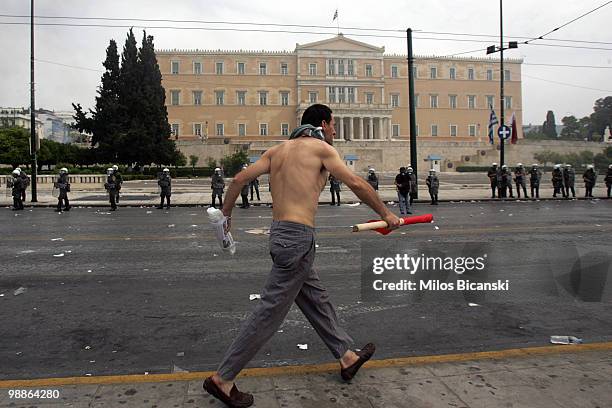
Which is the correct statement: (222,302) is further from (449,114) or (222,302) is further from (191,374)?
(449,114)

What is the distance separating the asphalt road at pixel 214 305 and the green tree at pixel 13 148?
54291 mm

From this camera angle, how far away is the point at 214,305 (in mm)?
5523

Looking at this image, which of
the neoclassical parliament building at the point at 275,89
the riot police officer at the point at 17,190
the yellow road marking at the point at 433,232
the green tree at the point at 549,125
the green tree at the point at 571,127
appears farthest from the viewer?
the green tree at the point at 549,125

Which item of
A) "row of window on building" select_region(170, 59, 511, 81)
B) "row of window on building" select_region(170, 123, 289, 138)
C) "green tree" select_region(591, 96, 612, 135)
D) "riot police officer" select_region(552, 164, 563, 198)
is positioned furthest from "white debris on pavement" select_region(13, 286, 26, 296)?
"green tree" select_region(591, 96, 612, 135)

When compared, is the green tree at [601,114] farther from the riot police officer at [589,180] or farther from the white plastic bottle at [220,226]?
the white plastic bottle at [220,226]

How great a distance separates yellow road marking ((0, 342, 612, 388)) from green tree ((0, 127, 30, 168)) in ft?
200

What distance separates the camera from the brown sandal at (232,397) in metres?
3.06

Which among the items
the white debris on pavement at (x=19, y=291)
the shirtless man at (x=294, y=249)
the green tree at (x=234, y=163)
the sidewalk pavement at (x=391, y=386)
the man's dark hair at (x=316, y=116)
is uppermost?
the green tree at (x=234, y=163)

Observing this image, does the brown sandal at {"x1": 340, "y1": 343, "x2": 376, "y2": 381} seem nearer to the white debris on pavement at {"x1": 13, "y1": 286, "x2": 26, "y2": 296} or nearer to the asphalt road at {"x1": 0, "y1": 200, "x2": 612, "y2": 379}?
the asphalt road at {"x1": 0, "y1": 200, "x2": 612, "y2": 379}

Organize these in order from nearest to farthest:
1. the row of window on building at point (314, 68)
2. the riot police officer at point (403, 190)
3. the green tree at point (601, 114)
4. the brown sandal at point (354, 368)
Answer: the brown sandal at point (354, 368) < the riot police officer at point (403, 190) < the row of window on building at point (314, 68) < the green tree at point (601, 114)

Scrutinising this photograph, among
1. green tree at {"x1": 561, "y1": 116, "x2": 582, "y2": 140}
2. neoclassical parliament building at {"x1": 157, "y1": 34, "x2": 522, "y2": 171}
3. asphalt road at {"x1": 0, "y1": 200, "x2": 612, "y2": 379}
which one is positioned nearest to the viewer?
asphalt road at {"x1": 0, "y1": 200, "x2": 612, "y2": 379}

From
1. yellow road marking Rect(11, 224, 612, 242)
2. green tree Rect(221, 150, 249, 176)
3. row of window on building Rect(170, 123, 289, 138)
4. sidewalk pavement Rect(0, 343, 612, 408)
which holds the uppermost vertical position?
row of window on building Rect(170, 123, 289, 138)

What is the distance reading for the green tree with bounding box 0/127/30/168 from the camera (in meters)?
57.6

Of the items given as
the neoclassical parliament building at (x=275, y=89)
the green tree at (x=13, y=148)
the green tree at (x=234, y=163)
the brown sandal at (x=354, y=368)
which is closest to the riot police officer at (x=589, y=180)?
the brown sandal at (x=354, y=368)
